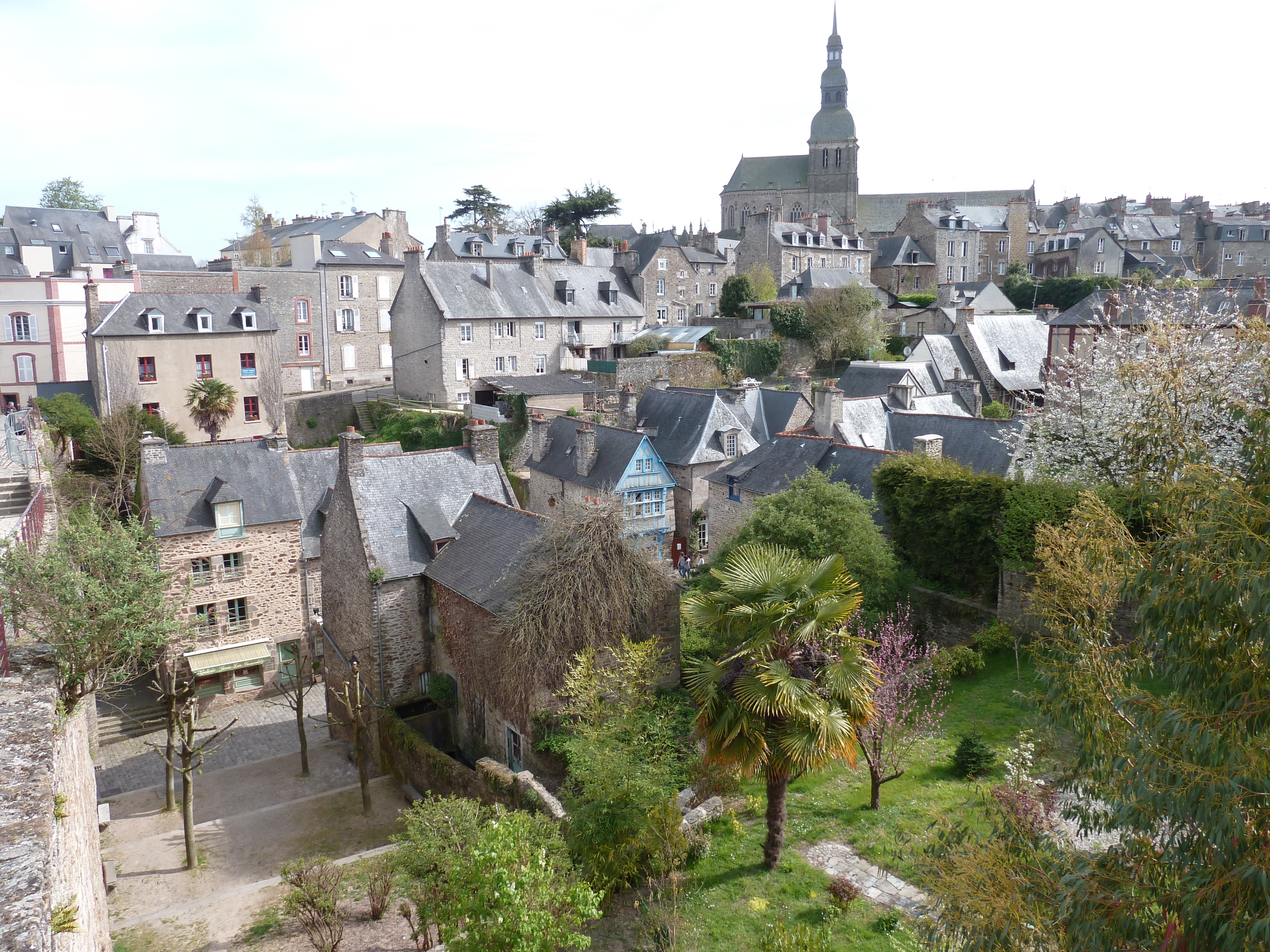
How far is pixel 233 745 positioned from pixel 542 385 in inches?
911

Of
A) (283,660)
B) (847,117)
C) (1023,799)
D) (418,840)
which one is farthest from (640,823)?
(847,117)

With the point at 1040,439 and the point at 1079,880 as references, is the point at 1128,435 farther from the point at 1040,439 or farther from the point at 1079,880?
the point at 1079,880

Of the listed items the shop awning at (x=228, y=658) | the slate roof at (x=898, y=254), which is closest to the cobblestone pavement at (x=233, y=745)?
the shop awning at (x=228, y=658)

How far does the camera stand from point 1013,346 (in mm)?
41125

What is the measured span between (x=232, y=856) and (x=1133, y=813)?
15.2 meters

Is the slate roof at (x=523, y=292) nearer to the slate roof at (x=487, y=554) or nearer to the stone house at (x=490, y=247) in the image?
the stone house at (x=490, y=247)

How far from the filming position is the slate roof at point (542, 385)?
3953cm

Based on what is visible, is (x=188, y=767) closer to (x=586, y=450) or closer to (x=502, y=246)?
(x=586, y=450)

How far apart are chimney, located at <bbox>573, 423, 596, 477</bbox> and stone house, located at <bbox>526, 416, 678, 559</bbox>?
0.01 m

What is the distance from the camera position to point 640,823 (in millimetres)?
11109

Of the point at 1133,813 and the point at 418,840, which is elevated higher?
the point at 1133,813

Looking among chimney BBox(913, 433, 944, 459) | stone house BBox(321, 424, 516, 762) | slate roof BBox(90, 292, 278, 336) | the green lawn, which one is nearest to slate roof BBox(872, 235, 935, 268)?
chimney BBox(913, 433, 944, 459)

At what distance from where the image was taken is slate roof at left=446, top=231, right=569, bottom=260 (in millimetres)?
52031

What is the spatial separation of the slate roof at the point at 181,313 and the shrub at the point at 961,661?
32486 millimetres
